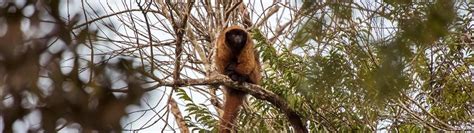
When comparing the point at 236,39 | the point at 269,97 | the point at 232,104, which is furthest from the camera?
the point at 236,39

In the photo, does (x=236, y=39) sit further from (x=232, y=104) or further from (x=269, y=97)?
(x=269, y=97)

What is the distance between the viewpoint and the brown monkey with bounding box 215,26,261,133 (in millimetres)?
6535

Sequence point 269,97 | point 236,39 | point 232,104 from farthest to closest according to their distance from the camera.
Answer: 1. point 236,39
2. point 232,104
3. point 269,97

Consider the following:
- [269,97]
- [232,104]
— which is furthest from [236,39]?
[269,97]

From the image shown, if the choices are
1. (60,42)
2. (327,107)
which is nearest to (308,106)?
(327,107)

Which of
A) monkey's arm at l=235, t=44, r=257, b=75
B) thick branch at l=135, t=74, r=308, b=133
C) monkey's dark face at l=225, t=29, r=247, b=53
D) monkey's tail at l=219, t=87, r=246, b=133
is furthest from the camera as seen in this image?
monkey's dark face at l=225, t=29, r=247, b=53

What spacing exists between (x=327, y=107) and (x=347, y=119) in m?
0.19

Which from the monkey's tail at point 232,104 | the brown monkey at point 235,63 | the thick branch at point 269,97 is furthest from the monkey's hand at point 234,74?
Result: the thick branch at point 269,97

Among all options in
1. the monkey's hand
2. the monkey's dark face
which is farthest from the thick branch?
the monkey's dark face

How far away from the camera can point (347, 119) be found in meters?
5.97

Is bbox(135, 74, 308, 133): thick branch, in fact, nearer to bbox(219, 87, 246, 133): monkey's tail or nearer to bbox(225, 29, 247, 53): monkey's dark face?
bbox(219, 87, 246, 133): monkey's tail

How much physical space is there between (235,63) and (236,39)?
0.23 meters

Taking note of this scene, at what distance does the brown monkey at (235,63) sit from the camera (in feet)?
21.4

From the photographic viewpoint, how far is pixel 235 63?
686 cm
